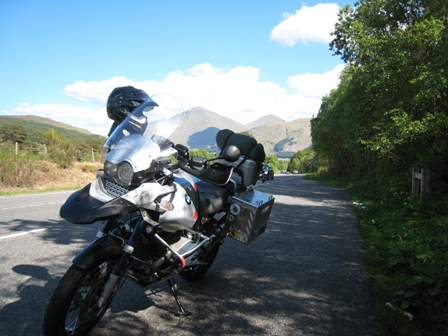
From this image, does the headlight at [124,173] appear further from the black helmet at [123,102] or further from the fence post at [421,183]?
the fence post at [421,183]

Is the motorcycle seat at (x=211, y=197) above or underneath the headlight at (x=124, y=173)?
underneath

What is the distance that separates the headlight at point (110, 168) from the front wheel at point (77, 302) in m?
0.68

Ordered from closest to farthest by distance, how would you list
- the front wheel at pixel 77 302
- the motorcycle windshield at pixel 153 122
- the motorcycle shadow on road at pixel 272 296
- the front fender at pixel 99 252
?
the front wheel at pixel 77 302 → the front fender at pixel 99 252 → the motorcycle windshield at pixel 153 122 → the motorcycle shadow on road at pixel 272 296

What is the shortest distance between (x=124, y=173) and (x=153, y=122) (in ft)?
2.25

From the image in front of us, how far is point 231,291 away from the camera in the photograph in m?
4.14

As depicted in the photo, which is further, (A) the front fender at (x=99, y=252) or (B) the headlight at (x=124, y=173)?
(B) the headlight at (x=124, y=173)

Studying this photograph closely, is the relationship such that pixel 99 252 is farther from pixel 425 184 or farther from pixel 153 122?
pixel 425 184

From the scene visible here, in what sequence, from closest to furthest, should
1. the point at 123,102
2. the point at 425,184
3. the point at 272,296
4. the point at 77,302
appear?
the point at 77,302, the point at 123,102, the point at 272,296, the point at 425,184

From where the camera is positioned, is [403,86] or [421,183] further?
[403,86]

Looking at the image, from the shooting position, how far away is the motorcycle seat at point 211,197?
3721mm

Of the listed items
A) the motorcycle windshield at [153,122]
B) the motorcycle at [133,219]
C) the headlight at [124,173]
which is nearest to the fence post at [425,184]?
the motorcycle at [133,219]

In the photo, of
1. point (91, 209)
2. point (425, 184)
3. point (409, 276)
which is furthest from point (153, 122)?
point (425, 184)

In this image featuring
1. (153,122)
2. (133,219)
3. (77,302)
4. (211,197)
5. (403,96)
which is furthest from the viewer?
(403,96)

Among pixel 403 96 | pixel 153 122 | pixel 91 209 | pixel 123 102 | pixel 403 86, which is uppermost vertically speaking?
pixel 403 86
